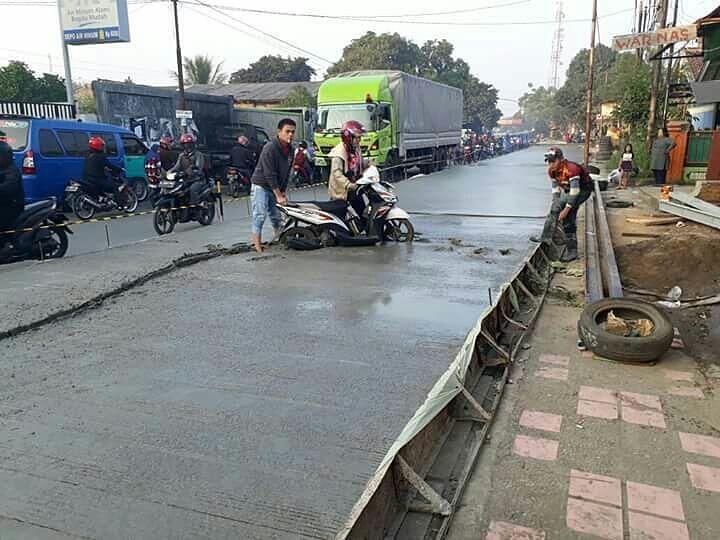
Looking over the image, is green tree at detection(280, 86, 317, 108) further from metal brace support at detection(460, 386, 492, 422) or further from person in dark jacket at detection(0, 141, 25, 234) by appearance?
metal brace support at detection(460, 386, 492, 422)

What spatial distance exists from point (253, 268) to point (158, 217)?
3743 mm

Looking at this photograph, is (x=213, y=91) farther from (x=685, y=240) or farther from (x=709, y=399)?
(x=709, y=399)

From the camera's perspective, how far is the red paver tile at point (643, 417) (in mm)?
3172

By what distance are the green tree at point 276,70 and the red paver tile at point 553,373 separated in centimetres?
5339

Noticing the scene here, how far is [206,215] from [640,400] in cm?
850

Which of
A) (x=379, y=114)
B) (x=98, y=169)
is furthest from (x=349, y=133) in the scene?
(x=379, y=114)

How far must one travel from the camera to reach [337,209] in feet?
25.9

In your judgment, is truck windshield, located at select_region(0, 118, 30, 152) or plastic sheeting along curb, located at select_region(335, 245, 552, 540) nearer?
plastic sheeting along curb, located at select_region(335, 245, 552, 540)

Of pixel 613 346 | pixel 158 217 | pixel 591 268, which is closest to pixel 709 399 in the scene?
pixel 613 346

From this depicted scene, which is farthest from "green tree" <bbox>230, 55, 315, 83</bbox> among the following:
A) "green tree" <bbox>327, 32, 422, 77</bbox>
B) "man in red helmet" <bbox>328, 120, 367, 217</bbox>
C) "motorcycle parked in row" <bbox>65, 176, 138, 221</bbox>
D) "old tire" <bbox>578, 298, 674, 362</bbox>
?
"old tire" <bbox>578, 298, 674, 362</bbox>

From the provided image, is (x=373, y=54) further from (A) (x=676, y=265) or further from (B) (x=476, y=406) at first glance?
(B) (x=476, y=406)

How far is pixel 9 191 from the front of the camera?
269 inches

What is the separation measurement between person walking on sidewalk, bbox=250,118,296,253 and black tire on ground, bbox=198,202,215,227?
2.97m

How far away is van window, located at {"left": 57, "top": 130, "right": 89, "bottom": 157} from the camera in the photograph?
40.2ft
